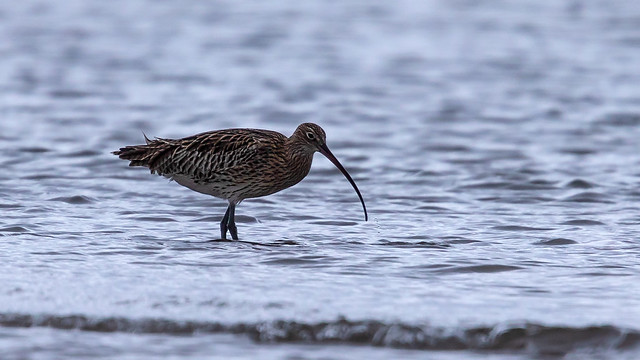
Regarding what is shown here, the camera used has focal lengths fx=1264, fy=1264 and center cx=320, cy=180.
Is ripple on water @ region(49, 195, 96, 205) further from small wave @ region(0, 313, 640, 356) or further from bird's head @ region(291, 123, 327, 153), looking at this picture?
small wave @ region(0, 313, 640, 356)

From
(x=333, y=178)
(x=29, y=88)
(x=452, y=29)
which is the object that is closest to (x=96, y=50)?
(x=29, y=88)

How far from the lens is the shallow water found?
276 inches

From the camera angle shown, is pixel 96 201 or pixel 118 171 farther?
pixel 118 171

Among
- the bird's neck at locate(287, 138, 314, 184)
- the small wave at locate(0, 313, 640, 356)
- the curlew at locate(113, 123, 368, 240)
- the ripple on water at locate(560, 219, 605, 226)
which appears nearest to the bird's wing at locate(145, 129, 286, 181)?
the curlew at locate(113, 123, 368, 240)

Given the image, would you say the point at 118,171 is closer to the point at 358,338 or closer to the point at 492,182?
the point at 492,182

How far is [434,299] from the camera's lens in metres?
7.59

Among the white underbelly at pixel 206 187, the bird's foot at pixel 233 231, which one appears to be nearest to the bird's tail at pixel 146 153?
the white underbelly at pixel 206 187

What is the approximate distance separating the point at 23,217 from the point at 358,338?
430cm

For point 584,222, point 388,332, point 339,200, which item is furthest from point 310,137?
point 388,332

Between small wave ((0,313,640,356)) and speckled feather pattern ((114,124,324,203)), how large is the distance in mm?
3119

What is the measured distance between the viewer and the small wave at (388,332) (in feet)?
22.4

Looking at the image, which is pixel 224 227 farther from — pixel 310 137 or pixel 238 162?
pixel 310 137

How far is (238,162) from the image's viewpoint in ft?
32.8

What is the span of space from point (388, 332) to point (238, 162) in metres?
3.38
